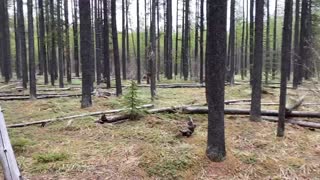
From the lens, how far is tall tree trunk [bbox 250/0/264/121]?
792 centimetres

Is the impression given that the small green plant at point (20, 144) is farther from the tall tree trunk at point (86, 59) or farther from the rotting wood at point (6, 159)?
the tall tree trunk at point (86, 59)

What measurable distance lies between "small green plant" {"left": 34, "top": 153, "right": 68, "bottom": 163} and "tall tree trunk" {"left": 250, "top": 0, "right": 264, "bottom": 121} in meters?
4.93

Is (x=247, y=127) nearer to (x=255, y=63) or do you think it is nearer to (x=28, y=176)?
(x=255, y=63)

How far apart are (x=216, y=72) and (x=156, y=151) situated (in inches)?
74.8

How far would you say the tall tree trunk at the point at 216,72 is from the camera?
5543 mm

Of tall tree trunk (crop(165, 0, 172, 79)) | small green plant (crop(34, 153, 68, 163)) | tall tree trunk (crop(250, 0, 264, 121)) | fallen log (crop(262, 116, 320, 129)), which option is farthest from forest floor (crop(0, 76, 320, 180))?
tall tree trunk (crop(165, 0, 172, 79))

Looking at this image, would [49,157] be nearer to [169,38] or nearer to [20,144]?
[20,144]

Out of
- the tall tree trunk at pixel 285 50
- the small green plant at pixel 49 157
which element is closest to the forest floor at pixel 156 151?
the small green plant at pixel 49 157

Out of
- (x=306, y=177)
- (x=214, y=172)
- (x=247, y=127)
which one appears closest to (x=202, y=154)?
(x=214, y=172)

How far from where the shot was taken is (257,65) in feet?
26.9

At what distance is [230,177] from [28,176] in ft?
11.1

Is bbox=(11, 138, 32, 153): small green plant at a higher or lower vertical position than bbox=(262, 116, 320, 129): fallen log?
lower

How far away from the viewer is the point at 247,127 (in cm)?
800

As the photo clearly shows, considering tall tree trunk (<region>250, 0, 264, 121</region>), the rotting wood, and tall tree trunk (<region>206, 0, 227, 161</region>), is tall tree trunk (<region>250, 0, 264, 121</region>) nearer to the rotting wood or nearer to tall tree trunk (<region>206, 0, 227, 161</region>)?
tall tree trunk (<region>206, 0, 227, 161</region>)
